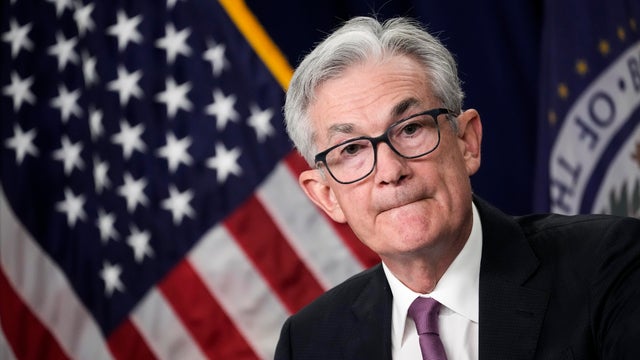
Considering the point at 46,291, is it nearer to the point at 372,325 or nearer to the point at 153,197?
the point at 153,197

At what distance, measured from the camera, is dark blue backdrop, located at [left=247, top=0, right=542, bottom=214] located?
13.3 ft

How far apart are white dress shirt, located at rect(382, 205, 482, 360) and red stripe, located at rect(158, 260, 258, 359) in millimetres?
1824

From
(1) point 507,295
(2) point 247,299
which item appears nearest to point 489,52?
(2) point 247,299

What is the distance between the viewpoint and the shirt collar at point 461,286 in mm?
2053

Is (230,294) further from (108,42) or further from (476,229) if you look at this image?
(476,229)

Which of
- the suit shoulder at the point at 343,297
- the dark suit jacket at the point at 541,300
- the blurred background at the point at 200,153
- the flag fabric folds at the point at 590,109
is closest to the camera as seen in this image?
the dark suit jacket at the point at 541,300

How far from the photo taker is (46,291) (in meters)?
4.04

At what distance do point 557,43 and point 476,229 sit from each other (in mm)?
1950

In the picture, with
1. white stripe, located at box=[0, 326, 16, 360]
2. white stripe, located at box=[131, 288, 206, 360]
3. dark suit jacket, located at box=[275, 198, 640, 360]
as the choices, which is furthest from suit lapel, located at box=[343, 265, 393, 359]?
white stripe, located at box=[0, 326, 16, 360]

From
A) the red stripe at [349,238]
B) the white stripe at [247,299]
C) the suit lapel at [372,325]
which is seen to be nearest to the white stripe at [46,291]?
the white stripe at [247,299]

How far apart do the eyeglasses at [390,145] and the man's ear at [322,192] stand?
0.55 ft

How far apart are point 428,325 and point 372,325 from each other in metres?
0.23

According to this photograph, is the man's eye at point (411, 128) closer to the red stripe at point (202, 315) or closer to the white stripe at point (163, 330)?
the red stripe at point (202, 315)

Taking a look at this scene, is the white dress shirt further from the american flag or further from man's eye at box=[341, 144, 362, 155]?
the american flag
